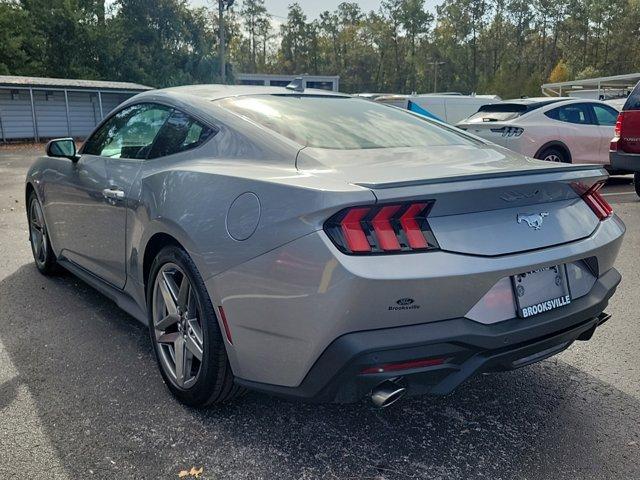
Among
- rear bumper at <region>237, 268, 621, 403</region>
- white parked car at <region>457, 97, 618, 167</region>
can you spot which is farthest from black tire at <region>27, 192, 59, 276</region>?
white parked car at <region>457, 97, 618, 167</region>

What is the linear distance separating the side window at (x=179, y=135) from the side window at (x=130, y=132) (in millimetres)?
86

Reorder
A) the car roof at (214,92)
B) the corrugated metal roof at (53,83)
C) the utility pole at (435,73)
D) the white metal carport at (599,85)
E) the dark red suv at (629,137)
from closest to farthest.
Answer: the car roof at (214,92), the dark red suv at (629,137), the corrugated metal roof at (53,83), the white metal carport at (599,85), the utility pole at (435,73)

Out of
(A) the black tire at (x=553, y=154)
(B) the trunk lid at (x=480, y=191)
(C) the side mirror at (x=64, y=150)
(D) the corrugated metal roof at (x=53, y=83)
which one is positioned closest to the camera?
(B) the trunk lid at (x=480, y=191)

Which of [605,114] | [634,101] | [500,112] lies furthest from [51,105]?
[634,101]

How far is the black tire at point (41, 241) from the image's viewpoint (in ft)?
14.9

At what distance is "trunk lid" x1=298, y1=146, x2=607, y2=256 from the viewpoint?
1997 mm

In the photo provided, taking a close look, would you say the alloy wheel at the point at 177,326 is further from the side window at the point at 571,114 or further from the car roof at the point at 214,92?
the side window at the point at 571,114

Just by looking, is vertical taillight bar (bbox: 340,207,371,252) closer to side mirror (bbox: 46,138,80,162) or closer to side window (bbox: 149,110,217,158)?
side window (bbox: 149,110,217,158)

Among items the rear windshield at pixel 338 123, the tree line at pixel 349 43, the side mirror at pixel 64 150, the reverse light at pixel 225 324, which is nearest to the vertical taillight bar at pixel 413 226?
the rear windshield at pixel 338 123

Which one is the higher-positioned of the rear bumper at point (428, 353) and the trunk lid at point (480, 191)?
the trunk lid at point (480, 191)

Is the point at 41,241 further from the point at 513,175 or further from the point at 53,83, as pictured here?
the point at 53,83

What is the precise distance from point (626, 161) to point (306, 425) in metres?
6.77

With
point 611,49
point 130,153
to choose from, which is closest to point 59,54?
point 130,153

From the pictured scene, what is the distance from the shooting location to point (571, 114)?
10.1 meters
